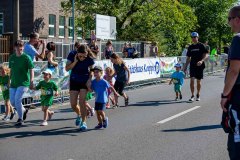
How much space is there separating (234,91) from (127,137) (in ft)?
13.3

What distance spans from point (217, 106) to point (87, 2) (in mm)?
19311

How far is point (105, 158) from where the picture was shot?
7.04 m

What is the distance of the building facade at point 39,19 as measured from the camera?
3697cm

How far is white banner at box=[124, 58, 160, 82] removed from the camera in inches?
731

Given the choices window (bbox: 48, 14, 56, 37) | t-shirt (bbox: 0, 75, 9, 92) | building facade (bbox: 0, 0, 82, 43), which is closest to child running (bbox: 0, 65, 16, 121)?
t-shirt (bbox: 0, 75, 9, 92)

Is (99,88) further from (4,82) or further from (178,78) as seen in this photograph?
(178,78)

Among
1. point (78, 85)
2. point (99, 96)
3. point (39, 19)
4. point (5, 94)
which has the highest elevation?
point (39, 19)

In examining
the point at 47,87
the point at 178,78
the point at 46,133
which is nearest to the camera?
the point at 46,133

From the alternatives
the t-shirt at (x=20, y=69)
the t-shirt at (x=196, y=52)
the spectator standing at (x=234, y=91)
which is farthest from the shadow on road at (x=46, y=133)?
the t-shirt at (x=196, y=52)

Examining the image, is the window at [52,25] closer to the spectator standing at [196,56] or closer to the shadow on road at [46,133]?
the spectator standing at [196,56]

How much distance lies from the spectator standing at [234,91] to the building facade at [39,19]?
101 ft

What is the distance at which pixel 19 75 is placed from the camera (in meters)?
9.89

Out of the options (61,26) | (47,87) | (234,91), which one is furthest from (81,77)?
(61,26)

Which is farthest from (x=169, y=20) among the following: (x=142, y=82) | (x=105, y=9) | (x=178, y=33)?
(x=142, y=82)
